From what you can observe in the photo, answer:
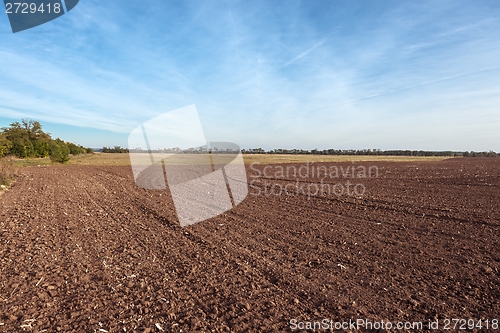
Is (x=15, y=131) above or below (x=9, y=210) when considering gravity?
above

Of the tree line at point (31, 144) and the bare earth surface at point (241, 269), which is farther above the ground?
the tree line at point (31, 144)

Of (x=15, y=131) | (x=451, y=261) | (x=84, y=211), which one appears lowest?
(x=451, y=261)

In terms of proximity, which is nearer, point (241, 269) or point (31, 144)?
point (241, 269)

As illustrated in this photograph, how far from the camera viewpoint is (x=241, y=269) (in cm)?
510

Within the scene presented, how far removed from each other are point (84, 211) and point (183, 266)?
274 inches

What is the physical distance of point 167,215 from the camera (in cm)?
985

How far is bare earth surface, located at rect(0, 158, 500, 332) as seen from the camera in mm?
3613

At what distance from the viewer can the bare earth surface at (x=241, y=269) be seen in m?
3.61

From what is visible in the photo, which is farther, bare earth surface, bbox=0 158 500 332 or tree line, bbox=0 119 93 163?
tree line, bbox=0 119 93 163

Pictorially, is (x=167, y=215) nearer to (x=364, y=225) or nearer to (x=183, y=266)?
(x=183, y=266)

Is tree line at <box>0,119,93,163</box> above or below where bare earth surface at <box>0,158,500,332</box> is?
above

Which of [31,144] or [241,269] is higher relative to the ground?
[31,144]

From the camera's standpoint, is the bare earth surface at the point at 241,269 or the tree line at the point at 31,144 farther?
the tree line at the point at 31,144

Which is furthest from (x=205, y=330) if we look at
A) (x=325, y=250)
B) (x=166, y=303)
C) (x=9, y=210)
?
(x=9, y=210)
